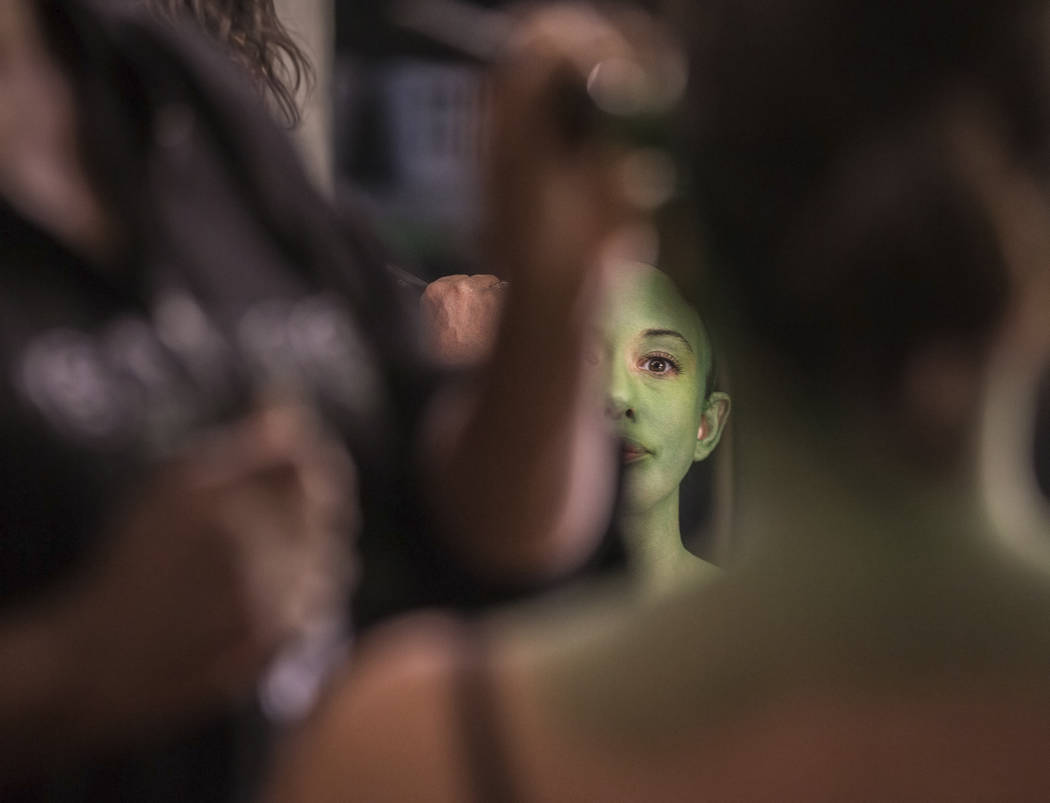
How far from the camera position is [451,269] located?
4.77ft

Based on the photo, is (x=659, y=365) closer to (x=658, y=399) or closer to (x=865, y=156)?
(x=658, y=399)

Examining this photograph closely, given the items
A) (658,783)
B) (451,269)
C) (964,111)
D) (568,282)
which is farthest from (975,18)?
(451,269)

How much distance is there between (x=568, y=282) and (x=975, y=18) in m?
0.21

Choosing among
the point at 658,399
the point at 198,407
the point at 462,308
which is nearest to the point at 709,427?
the point at 658,399

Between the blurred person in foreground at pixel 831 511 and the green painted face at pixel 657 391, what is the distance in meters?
0.75

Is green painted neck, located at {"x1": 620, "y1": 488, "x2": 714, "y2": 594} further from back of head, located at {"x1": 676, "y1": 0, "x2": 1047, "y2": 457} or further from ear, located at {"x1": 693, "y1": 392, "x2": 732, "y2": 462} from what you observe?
back of head, located at {"x1": 676, "y1": 0, "x2": 1047, "y2": 457}

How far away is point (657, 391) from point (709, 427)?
3.0 inches

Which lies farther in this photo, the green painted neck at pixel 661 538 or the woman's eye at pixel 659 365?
the woman's eye at pixel 659 365

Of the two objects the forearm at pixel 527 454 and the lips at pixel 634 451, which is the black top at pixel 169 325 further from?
the lips at pixel 634 451

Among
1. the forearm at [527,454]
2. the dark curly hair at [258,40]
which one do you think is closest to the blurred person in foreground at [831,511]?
the forearm at [527,454]

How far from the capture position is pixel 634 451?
52.2 inches

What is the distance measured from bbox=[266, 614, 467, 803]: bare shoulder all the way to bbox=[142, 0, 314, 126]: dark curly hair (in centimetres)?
65

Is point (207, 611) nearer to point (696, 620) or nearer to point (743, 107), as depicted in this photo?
point (696, 620)

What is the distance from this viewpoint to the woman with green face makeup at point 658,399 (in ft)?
4.21
